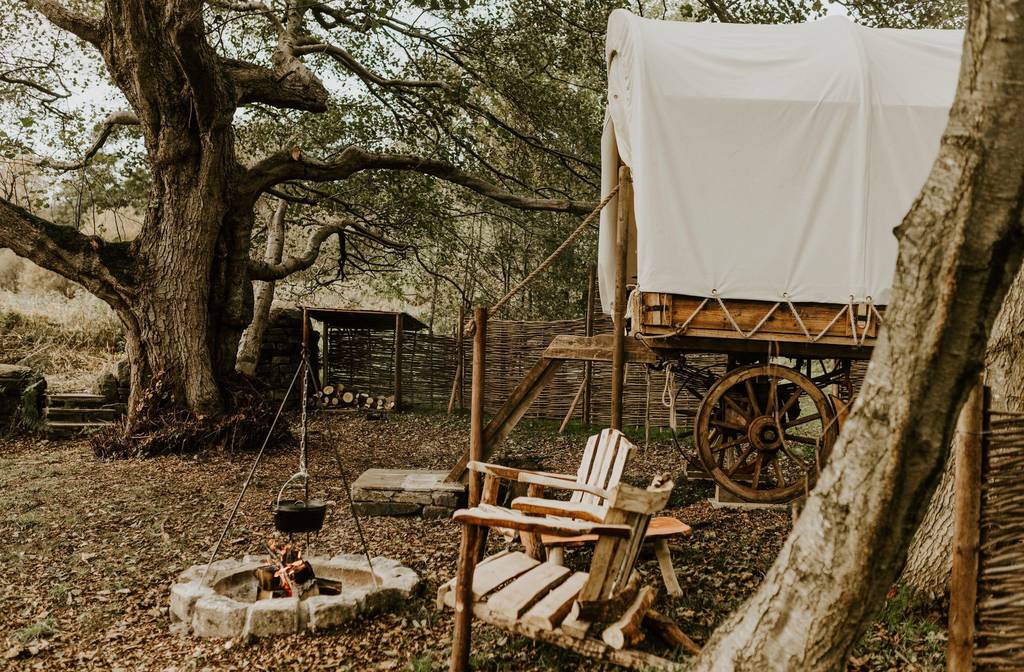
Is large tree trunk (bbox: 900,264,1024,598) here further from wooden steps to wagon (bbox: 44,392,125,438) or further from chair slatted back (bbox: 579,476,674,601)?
wooden steps to wagon (bbox: 44,392,125,438)

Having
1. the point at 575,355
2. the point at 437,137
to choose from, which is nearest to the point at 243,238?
the point at 437,137

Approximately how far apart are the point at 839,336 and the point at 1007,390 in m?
1.57

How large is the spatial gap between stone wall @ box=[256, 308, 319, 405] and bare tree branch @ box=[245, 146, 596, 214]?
491 cm

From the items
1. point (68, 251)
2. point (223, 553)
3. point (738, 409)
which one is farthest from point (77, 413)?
point (738, 409)

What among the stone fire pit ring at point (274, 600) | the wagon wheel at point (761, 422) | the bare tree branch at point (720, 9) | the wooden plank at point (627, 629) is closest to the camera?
the wooden plank at point (627, 629)

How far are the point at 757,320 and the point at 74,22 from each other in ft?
24.7

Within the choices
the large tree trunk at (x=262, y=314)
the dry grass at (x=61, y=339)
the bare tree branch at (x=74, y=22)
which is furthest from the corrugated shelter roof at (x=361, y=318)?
the bare tree branch at (x=74, y=22)

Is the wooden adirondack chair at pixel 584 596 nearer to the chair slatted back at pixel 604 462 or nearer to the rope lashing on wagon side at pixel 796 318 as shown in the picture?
the chair slatted back at pixel 604 462

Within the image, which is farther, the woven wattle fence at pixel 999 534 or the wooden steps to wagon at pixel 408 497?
the wooden steps to wagon at pixel 408 497

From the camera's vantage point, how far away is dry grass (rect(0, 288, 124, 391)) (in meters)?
11.2

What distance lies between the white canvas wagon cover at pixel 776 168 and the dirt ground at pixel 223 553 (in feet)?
6.07

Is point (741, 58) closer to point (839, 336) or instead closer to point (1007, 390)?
point (839, 336)

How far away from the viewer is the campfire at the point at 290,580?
370 centimetres

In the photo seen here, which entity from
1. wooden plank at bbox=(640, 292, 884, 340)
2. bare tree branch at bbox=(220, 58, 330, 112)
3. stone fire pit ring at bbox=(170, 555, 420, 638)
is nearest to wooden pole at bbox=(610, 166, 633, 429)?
wooden plank at bbox=(640, 292, 884, 340)
